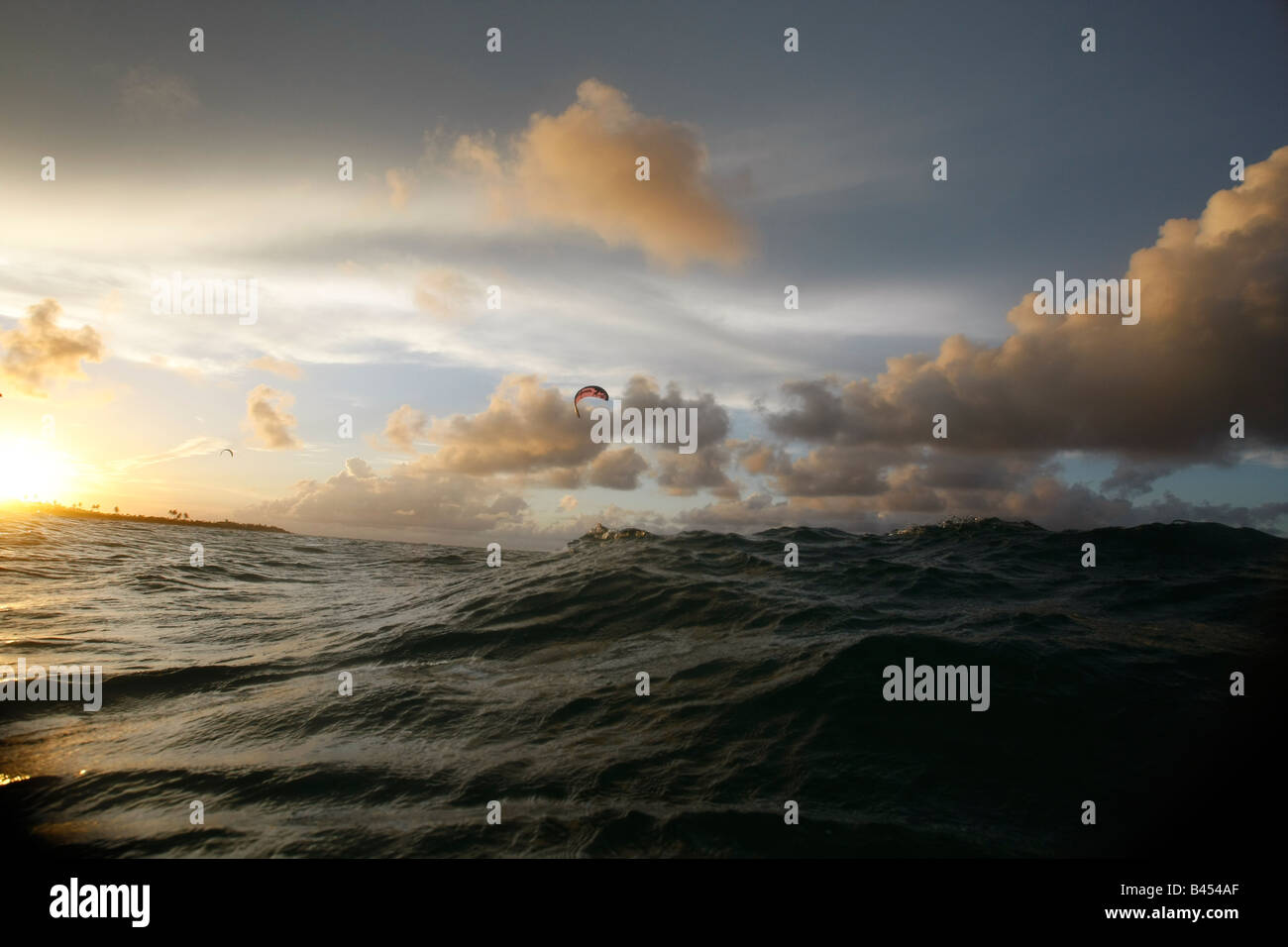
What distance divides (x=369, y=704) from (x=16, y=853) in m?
4.74

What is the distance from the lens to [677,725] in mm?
9031

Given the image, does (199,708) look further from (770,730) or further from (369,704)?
(770,730)

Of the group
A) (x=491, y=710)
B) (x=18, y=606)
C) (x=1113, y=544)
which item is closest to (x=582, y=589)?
(x=491, y=710)

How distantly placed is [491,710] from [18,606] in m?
20.3

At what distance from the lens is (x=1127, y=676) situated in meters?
10.4

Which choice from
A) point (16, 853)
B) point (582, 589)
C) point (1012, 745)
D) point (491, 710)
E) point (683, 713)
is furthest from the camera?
point (582, 589)

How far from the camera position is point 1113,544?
25031 mm

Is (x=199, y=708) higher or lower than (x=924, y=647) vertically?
lower

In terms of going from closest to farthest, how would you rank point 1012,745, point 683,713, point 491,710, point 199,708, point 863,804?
1. point 863,804
2. point 1012,745
3. point 683,713
4. point 491,710
5. point 199,708

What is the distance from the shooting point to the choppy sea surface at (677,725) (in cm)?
644

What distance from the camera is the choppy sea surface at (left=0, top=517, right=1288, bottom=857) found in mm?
6441
